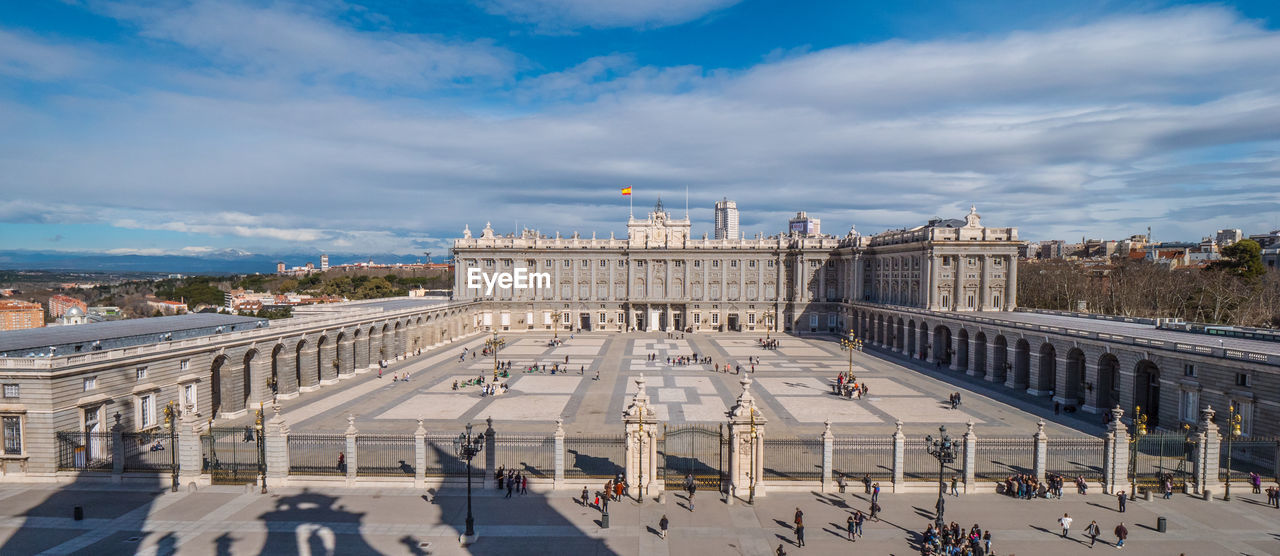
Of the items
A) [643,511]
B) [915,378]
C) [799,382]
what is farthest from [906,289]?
[643,511]

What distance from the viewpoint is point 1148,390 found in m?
35.8

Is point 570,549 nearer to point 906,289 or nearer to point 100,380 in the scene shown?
point 100,380

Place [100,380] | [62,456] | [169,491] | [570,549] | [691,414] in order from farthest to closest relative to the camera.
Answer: [691,414]
[100,380]
[62,456]
[169,491]
[570,549]

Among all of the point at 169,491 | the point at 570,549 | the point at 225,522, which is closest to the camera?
the point at 570,549

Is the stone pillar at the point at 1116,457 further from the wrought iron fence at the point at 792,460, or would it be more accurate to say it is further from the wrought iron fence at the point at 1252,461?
the wrought iron fence at the point at 792,460

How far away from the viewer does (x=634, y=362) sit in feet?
187

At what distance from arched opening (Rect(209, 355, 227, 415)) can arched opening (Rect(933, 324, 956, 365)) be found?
54375mm

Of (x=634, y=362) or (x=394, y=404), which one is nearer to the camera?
(x=394, y=404)

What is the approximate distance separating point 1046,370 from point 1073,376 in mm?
2846

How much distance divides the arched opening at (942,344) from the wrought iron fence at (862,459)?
31.1m

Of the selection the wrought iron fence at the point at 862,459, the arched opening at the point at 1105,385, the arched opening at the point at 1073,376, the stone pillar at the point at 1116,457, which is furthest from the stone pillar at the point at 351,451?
the arched opening at the point at 1073,376

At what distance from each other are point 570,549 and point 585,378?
96.9ft

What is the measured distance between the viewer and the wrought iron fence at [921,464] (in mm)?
25141

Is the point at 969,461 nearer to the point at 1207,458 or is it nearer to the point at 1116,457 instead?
the point at 1116,457
